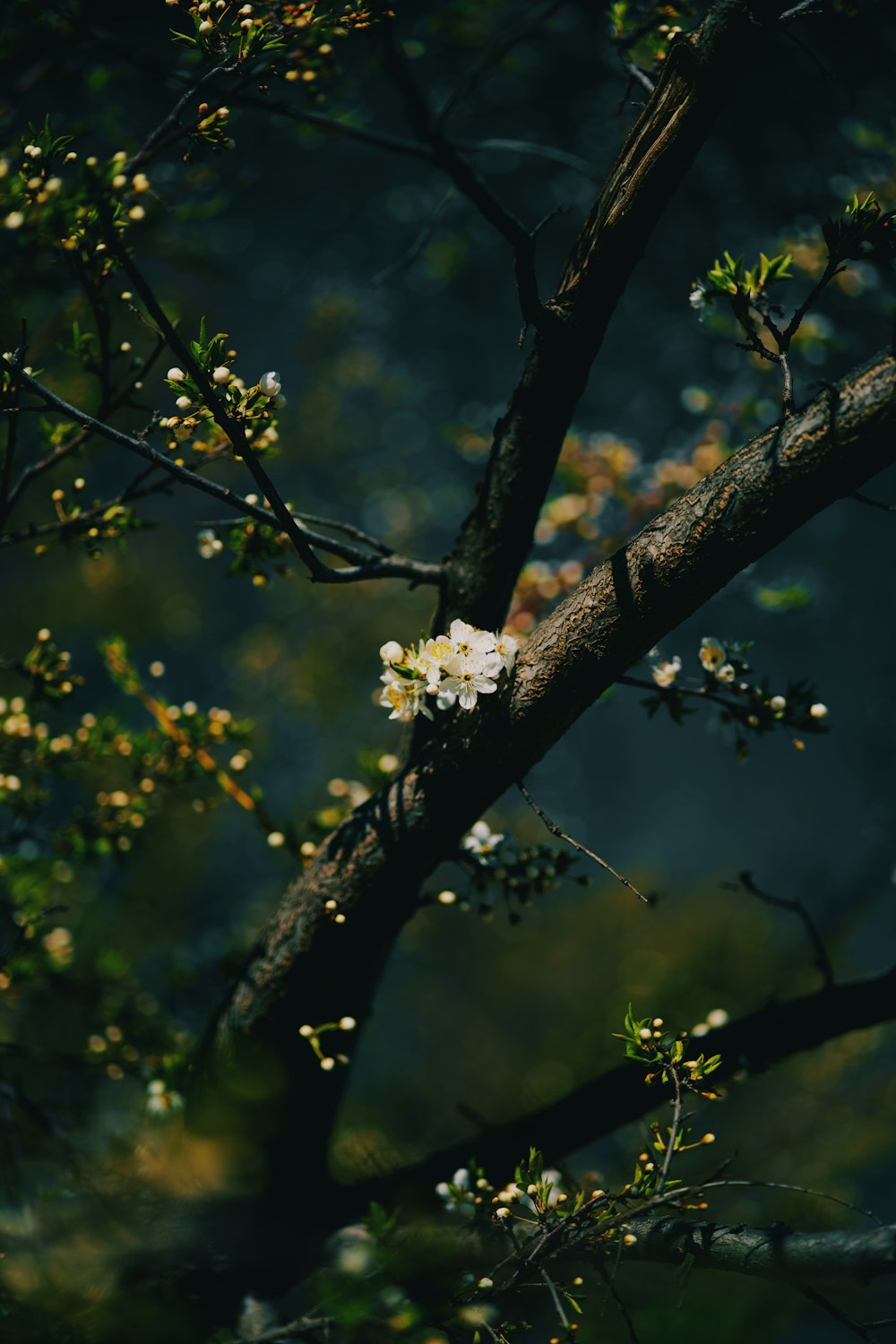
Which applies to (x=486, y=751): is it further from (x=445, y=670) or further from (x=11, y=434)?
(x=11, y=434)

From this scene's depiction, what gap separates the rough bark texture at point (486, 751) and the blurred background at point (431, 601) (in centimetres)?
45

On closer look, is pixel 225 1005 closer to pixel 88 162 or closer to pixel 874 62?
pixel 88 162

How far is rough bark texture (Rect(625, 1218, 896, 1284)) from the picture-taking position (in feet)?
3.59

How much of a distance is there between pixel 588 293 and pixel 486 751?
0.79 meters

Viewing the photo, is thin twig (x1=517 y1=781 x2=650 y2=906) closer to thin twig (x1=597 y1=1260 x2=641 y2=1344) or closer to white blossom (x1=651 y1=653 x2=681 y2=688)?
white blossom (x1=651 y1=653 x2=681 y2=688)

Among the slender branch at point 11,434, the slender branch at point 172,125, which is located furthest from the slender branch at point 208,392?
the slender branch at point 172,125

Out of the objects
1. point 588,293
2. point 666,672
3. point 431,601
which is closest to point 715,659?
point 666,672

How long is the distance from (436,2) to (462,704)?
3633 millimetres

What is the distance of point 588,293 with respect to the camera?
4.44 feet

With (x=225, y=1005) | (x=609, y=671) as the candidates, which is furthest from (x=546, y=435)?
(x=225, y=1005)

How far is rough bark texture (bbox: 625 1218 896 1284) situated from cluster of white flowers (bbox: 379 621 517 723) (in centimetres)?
84

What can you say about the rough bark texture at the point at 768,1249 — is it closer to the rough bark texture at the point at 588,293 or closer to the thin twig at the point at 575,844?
the thin twig at the point at 575,844

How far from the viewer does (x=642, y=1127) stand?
326 cm

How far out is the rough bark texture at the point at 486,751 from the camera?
1.14 metres
